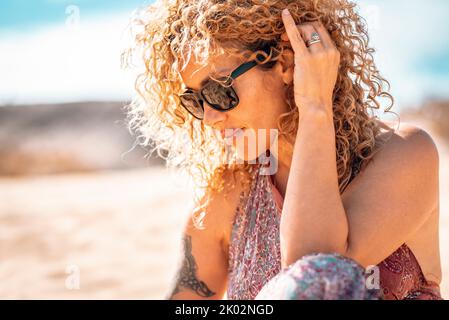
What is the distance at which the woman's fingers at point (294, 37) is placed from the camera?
244cm

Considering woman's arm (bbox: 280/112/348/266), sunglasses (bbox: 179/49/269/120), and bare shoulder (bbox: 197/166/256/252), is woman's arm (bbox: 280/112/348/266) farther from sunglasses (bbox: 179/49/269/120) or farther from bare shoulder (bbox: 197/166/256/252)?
bare shoulder (bbox: 197/166/256/252)

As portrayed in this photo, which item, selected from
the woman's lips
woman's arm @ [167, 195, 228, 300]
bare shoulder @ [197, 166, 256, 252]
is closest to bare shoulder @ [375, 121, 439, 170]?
the woman's lips

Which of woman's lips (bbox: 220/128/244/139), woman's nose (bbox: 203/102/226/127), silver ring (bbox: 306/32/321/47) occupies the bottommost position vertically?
woman's lips (bbox: 220/128/244/139)

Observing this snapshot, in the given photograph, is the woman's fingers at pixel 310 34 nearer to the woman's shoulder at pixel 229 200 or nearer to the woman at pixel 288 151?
the woman at pixel 288 151

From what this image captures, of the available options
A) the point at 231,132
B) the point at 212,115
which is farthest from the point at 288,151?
the point at 212,115

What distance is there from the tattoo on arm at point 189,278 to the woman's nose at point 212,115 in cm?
66

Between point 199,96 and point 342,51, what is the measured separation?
0.67 meters

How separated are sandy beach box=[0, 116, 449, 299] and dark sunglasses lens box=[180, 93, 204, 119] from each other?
1.73 feet

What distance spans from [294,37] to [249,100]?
1.09ft

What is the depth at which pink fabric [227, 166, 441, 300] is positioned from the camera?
8.21 feet

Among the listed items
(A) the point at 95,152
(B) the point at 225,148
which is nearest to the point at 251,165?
(B) the point at 225,148

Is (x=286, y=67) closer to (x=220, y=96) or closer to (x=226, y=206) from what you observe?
(x=220, y=96)

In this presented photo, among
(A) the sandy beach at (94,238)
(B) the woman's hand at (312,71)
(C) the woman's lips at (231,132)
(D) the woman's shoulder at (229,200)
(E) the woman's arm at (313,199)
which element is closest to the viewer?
(E) the woman's arm at (313,199)

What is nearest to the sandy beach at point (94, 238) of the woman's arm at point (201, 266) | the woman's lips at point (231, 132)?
the woman's arm at point (201, 266)
